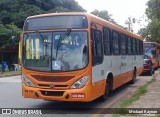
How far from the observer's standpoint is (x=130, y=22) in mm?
70812

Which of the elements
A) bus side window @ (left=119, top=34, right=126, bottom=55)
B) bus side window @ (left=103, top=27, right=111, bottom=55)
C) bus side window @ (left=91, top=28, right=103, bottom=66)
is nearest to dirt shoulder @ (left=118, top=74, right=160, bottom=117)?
bus side window @ (left=91, top=28, right=103, bottom=66)

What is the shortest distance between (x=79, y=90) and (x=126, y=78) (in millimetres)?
6971

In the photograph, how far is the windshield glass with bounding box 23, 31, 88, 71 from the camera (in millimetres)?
9648

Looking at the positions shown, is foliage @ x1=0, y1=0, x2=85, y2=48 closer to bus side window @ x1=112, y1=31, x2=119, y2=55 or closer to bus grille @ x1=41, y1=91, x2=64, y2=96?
bus side window @ x1=112, y1=31, x2=119, y2=55

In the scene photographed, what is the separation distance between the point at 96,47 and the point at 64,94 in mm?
1883

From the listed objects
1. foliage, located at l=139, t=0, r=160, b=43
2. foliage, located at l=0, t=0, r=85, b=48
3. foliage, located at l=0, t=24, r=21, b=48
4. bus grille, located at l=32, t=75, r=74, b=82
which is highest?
foliage, located at l=0, t=0, r=85, b=48

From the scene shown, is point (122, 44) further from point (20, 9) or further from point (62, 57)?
point (20, 9)

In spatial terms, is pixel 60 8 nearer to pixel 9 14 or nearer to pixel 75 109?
pixel 9 14

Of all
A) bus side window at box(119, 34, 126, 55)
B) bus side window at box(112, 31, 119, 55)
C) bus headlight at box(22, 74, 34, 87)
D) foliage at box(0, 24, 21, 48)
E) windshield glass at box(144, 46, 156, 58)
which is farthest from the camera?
foliage at box(0, 24, 21, 48)

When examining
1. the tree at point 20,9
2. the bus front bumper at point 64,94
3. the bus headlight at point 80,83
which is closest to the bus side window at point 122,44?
the bus headlight at point 80,83

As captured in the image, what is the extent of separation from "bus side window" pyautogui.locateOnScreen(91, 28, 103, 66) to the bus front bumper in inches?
37.7

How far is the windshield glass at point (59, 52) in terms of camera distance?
9.65 m

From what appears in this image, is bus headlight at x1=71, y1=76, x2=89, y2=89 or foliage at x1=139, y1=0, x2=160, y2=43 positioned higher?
foliage at x1=139, y1=0, x2=160, y2=43

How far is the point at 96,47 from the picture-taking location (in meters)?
10.5
